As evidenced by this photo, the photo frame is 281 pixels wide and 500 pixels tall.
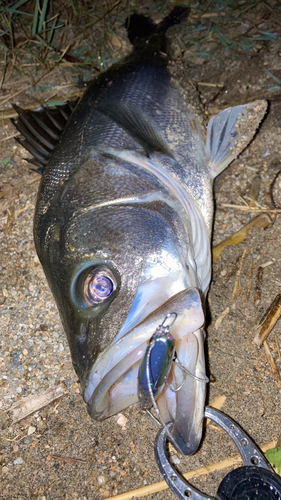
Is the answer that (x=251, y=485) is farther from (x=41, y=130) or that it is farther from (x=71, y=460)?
(x=41, y=130)

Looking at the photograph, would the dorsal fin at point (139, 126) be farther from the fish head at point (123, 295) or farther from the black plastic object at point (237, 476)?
the black plastic object at point (237, 476)

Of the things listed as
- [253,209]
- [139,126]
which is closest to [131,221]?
[139,126]

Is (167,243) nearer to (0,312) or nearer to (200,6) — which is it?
(0,312)

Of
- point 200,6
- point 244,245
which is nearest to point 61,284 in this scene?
point 244,245

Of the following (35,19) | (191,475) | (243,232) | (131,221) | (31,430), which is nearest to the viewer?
(131,221)

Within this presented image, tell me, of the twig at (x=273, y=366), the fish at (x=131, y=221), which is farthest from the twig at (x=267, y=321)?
the fish at (x=131, y=221)

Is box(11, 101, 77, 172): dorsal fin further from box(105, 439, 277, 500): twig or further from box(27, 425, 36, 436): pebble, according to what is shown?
box(105, 439, 277, 500): twig
